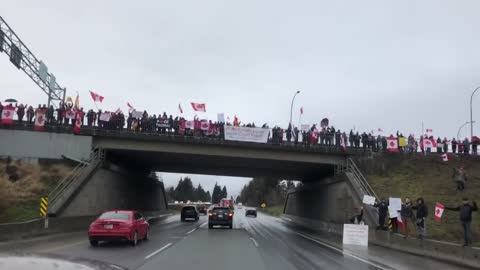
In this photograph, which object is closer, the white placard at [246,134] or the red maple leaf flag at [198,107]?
the white placard at [246,134]

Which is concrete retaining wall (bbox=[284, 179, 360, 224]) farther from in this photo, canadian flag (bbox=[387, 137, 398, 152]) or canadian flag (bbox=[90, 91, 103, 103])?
canadian flag (bbox=[90, 91, 103, 103])

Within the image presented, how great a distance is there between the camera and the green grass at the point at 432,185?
86.9ft

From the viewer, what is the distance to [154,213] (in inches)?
2223

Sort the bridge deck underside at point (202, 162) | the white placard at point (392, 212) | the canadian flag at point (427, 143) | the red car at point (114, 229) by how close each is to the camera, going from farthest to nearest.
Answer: the canadian flag at point (427, 143)
the bridge deck underside at point (202, 162)
the white placard at point (392, 212)
the red car at point (114, 229)

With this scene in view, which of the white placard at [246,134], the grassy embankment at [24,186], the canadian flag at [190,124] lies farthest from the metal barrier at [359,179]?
the grassy embankment at [24,186]

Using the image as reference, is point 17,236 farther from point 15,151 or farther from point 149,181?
point 149,181

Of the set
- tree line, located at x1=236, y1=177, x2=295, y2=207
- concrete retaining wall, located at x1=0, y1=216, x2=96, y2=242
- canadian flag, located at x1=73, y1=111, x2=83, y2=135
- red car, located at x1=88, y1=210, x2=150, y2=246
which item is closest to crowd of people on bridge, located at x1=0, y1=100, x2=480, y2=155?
canadian flag, located at x1=73, y1=111, x2=83, y2=135

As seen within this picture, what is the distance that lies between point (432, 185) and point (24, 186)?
2671 cm

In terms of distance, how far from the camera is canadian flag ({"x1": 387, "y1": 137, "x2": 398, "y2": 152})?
40438 mm

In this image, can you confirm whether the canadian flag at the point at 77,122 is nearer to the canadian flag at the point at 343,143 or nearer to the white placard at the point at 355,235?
the canadian flag at the point at 343,143

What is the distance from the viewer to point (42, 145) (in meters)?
34.8

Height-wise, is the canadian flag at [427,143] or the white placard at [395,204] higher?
the canadian flag at [427,143]

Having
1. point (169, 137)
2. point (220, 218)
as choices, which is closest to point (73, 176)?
point (169, 137)

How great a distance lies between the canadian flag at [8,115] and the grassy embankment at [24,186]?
9.47 feet
